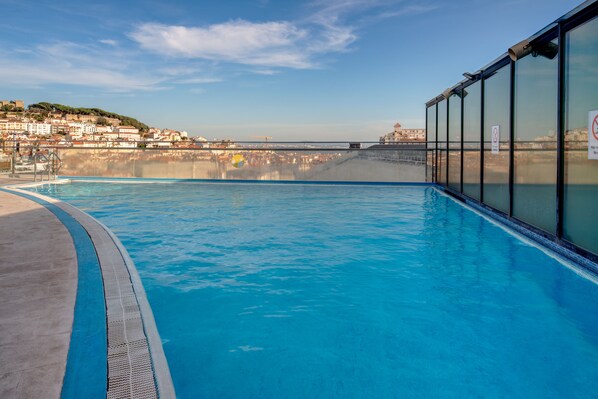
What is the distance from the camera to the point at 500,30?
10.7 meters

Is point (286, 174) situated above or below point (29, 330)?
above

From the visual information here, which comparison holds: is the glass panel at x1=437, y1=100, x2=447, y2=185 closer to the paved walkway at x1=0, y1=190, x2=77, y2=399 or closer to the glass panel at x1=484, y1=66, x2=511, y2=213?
the glass panel at x1=484, y1=66, x2=511, y2=213

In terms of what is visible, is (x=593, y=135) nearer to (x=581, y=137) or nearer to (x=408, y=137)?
(x=581, y=137)

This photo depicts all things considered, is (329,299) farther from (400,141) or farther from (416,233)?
(400,141)

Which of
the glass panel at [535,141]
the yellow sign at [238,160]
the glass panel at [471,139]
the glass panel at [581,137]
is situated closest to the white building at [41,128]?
the yellow sign at [238,160]

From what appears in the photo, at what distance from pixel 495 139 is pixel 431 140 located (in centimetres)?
621

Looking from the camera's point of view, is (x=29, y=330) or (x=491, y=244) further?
(x=491, y=244)

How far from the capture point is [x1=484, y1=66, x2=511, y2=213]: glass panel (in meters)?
6.63

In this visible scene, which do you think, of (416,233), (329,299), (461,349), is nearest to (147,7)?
(416,233)

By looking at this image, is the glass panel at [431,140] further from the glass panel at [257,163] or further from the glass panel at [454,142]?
the glass panel at [454,142]

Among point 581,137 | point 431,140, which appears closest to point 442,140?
point 431,140

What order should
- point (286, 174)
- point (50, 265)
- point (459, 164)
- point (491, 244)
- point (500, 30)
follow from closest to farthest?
point (50, 265), point (491, 244), point (459, 164), point (500, 30), point (286, 174)

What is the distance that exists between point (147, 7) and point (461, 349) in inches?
625

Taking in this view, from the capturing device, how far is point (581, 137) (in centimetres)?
416
